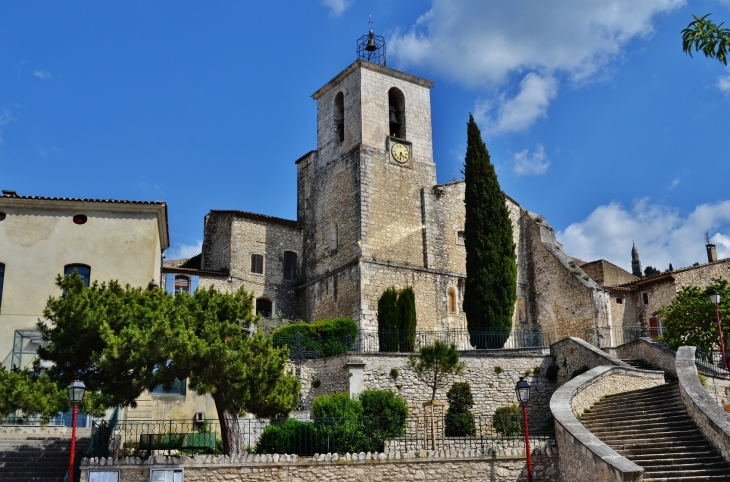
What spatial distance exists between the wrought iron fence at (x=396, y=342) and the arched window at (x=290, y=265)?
7089mm

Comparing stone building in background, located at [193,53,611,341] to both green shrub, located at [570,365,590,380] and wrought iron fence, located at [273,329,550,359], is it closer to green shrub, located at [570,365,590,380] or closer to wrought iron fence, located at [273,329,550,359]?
wrought iron fence, located at [273,329,550,359]

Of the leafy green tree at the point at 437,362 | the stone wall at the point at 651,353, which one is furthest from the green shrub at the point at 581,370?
the leafy green tree at the point at 437,362

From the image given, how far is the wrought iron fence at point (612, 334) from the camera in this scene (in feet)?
105

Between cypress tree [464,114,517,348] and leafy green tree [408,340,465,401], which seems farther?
cypress tree [464,114,517,348]

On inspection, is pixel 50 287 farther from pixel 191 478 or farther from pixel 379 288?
pixel 379 288

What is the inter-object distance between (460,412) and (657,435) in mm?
7366

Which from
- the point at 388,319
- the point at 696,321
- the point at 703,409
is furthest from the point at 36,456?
the point at 696,321

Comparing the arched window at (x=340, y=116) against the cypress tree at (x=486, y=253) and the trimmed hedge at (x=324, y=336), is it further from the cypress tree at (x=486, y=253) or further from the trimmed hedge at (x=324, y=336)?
the trimmed hedge at (x=324, y=336)

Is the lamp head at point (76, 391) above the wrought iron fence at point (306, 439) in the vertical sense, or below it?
above

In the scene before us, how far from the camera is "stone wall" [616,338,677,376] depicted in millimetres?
24330

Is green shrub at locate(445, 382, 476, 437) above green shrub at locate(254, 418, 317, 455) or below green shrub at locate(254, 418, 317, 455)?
above

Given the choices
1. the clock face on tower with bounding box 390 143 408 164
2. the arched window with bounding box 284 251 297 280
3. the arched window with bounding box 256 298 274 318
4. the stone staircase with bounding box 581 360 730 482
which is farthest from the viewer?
the arched window with bounding box 284 251 297 280

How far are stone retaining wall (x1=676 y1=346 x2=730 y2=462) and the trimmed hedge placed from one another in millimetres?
10837

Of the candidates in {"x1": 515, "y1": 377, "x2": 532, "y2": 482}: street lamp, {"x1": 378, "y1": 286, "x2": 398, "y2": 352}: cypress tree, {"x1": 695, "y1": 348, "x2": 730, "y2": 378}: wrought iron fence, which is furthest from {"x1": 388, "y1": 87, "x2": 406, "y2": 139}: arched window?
{"x1": 515, "y1": 377, "x2": 532, "y2": 482}: street lamp
